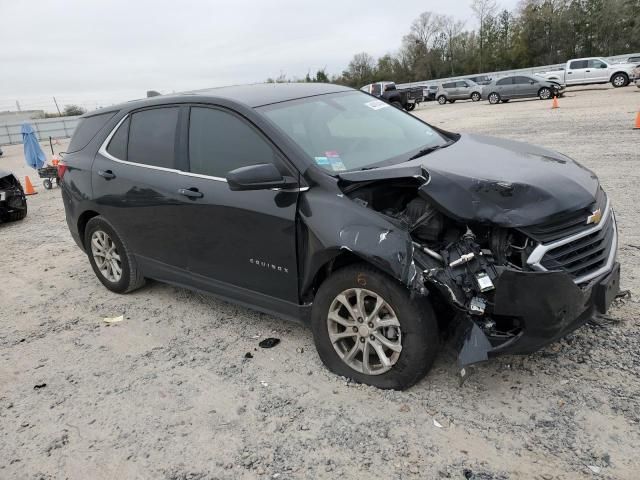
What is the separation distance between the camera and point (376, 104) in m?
4.51

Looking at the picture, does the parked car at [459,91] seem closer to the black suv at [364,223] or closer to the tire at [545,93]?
the tire at [545,93]

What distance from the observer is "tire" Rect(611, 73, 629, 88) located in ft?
90.4

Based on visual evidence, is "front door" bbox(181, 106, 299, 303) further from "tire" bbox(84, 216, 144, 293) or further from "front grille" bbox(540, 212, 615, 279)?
"front grille" bbox(540, 212, 615, 279)

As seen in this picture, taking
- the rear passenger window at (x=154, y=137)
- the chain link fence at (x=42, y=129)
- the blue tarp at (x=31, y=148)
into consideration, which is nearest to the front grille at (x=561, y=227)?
the rear passenger window at (x=154, y=137)

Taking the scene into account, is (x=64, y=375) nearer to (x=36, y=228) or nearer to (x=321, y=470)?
(x=321, y=470)

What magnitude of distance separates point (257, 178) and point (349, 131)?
0.98 meters

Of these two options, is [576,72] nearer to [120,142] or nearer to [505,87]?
[505,87]

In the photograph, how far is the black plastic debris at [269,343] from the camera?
154 inches

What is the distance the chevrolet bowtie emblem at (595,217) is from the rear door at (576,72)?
103 feet

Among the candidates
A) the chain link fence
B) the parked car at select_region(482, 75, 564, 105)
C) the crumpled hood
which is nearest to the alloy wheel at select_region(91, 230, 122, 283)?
the crumpled hood

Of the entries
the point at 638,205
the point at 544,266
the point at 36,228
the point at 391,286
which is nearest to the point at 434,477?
the point at 391,286

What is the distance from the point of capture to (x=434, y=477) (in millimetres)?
2523

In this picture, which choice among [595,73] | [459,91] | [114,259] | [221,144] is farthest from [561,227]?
[459,91]

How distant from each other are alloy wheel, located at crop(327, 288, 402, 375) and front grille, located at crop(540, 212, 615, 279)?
35.2 inches
